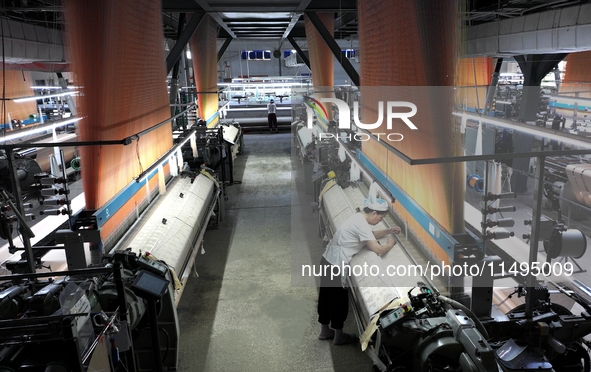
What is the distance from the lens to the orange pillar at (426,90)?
3008 mm

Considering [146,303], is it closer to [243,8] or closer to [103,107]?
[103,107]

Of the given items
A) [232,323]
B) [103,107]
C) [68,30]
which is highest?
[68,30]

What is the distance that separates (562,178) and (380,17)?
18.5ft

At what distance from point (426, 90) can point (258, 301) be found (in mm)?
3258

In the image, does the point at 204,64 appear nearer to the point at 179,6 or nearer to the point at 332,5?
the point at 179,6

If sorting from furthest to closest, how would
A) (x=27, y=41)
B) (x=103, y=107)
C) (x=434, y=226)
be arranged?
(x=27, y=41) < (x=103, y=107) < (x=434, y=226)

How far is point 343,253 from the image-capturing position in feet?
13.7

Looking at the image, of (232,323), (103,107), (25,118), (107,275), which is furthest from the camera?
(25,118)

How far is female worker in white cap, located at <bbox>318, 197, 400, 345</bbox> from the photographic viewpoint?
4145 mm

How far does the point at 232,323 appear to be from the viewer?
15.7ft

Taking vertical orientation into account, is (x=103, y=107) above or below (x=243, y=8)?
below

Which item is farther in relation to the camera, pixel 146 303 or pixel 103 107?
pixel 103 107

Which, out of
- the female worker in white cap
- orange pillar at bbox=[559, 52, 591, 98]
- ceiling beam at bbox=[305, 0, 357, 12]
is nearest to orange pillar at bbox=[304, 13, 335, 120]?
ceiling beam at bbox=[305, 0, 357, 12]

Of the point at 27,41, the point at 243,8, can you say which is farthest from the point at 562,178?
the point at 27,41
